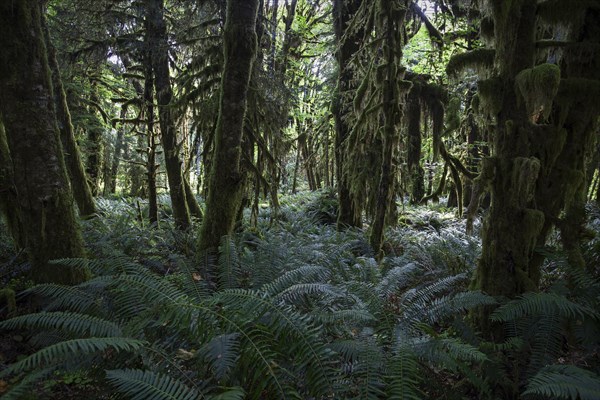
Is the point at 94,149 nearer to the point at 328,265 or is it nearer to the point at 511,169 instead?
the point at 328,265

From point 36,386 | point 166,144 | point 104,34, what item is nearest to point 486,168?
point 36,386

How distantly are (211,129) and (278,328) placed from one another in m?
4.39

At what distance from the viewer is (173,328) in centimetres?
305

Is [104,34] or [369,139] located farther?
[104,34]

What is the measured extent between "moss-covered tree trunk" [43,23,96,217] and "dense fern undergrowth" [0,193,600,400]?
13.1 feet

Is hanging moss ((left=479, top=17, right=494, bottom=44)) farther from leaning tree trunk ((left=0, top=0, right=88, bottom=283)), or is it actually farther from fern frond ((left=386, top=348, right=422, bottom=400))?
leaning tree trunk ((left=0, top=0, right=88, bottom=283))

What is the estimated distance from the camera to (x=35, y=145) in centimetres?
394

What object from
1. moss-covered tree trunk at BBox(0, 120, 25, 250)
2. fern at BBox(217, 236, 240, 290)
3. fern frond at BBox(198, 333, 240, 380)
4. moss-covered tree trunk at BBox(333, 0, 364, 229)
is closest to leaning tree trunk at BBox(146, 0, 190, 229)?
moss-covered tree trunk at BBox(0, 120, 25, 250)

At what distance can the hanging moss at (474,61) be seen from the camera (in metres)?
4.10

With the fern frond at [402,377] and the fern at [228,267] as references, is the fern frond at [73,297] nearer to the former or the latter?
the fern at [228,267]

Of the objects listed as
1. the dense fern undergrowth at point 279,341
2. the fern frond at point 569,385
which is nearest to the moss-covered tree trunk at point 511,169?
the dense fern undergrowth at point 279,341

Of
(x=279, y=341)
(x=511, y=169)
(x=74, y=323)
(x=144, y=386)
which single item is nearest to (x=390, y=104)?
(x=511, y=169)

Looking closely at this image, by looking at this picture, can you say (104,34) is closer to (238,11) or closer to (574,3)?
(238,11)

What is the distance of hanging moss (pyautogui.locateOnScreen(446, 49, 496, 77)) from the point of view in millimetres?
4102
